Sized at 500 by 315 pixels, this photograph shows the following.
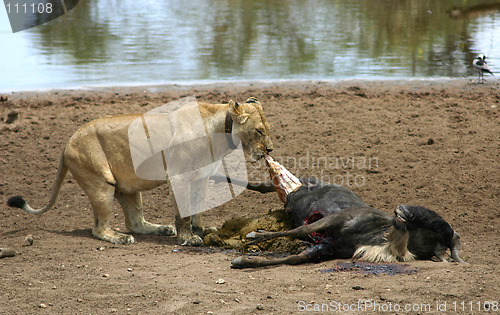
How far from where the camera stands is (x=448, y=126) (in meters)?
8.96

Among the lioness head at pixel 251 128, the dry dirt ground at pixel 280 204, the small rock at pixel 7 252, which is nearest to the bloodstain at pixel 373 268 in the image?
the dry dirt ground at pixel 280 204

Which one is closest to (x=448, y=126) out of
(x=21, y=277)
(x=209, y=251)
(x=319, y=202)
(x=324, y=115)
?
(x=324, y=115)

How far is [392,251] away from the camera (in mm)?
5422

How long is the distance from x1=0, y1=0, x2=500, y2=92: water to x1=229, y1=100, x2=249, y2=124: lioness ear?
5900 mm

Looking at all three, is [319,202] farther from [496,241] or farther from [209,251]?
[496,241]

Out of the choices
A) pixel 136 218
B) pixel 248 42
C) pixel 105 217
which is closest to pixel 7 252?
pixel 105 217

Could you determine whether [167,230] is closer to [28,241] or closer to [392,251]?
[28,241]

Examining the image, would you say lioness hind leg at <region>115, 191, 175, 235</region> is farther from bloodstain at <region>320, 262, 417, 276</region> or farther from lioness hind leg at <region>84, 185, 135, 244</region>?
bloodstain at <region>320, 262, 417, 276</region>

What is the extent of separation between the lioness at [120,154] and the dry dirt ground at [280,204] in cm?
26

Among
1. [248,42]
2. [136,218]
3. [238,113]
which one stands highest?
[238,113]

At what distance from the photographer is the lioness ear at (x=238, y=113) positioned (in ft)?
20.2

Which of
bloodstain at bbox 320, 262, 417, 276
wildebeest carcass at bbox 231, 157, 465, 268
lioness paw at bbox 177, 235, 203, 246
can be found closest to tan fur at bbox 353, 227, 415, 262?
wildebeest carcass at bbox 231, 157, 465, 268

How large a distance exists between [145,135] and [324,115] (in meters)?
3.76

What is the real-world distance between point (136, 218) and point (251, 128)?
1623 mm
